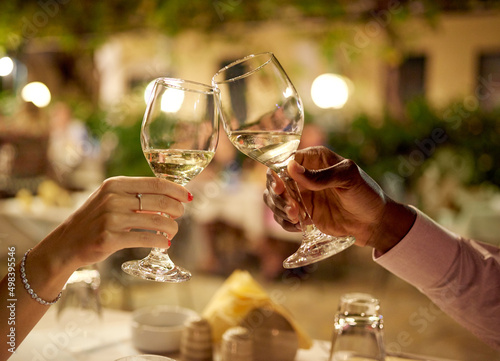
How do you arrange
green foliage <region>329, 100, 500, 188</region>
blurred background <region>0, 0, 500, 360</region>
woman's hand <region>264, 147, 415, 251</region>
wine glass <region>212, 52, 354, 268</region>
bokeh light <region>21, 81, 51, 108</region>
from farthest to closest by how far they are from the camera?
bokeh light <region>21, 81, 51, 108</region> < green foliage <region>329, 100, 500, 188</region> < blurred background <region>0, 0, 500, 360</region> < woman's hand <region>264, 147, 415, 251</region> < wine glass <region>212, 52, 354, 268</region>

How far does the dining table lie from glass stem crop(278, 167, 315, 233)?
33 cm

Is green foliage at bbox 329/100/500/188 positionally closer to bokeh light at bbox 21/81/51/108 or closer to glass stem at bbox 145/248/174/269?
glass stem at bbox 145/248/174/269

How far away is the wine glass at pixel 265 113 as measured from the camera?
3.11ft

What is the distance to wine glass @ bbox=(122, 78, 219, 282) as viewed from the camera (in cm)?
92

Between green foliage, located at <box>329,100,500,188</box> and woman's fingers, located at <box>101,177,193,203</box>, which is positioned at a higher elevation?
woman's fingers, located at <box>101,177,193,203</box>

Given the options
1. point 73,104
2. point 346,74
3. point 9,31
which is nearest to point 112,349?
point 9,31

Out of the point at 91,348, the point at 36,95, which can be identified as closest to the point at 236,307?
the point at 91,348

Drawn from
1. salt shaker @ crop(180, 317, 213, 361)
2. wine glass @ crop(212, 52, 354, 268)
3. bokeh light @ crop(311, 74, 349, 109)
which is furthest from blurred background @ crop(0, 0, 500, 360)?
wine glass @ crop(212, 52, 354, 268)

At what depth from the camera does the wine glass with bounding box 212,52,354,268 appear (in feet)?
3.11

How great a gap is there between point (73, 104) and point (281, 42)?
481cm

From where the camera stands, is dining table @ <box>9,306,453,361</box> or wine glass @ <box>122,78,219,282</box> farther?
dining table @ <box>9,306,453,361</box>

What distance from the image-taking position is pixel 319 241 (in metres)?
1.03

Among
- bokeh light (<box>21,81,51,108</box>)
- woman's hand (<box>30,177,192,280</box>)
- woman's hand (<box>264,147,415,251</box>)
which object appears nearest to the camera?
woman's hand (<box>30,177,192,280</box>)

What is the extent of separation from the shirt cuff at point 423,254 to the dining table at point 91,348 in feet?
0.62
